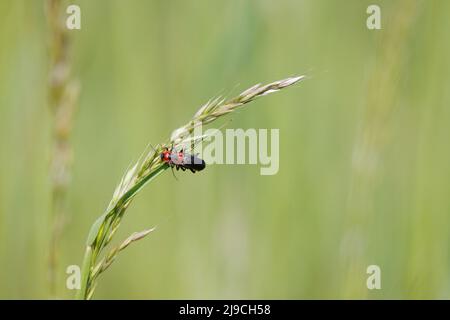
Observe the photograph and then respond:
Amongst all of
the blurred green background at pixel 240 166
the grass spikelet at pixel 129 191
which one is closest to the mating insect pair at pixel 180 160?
the grass spikelet at pixel 129 191

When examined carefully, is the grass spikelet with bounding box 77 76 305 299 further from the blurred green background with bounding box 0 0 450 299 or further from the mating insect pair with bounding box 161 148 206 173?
the blurred green background with bounding box 0 0 450 299

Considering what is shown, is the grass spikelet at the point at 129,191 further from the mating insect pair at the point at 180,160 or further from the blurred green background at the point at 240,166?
the blurred green background at the point at 240,166

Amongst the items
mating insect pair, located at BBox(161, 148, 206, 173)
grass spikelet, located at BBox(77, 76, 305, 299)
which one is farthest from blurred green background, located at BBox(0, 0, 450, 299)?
grass spikelet, located at BBox(77, 76, 305, 299)

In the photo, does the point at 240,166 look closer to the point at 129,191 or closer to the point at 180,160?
the point at 180,160

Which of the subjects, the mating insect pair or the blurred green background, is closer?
the mating insect pair

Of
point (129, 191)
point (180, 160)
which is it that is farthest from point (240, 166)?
point (129, 191)

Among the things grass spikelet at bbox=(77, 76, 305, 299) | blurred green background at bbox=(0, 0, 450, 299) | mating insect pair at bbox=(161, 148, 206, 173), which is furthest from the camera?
blurred green background at bbox=(0, 0, 450, 299)

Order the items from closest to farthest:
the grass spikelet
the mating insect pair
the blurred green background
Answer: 1. the grass spikelet
2. the mating insect pair
3. the blurred green background
